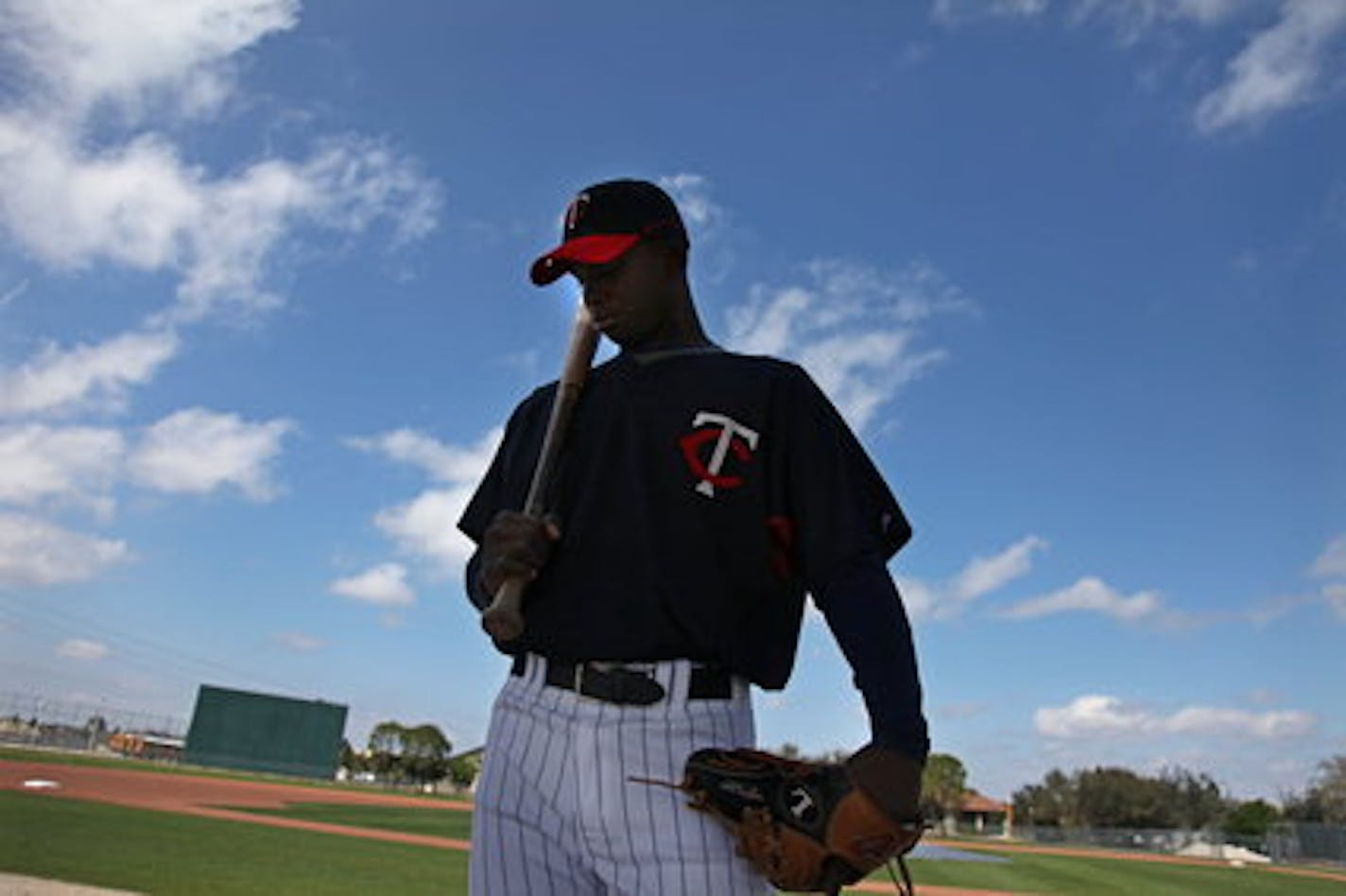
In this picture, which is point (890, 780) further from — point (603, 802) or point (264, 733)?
point (264, 733)

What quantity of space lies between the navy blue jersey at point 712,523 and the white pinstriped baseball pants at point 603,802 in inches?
3.4

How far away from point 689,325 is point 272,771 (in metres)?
52.6

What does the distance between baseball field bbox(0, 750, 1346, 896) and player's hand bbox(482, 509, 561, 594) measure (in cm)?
727

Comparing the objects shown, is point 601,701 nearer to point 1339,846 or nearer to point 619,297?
point 619,297

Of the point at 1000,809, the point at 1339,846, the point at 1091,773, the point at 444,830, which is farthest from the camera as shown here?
the point at 1000,809

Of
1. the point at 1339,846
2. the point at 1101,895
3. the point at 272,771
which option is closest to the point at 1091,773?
the point at 1339,846

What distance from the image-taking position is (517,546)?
6.30 ft

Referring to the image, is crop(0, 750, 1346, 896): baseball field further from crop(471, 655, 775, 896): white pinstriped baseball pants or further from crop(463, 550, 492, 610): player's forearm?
crop(471, 655, 775, 896): white pinstriped baseball pants

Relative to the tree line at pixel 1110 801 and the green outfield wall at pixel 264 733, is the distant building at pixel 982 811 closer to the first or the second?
the tree line at pixel 1110 801

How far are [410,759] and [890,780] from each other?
75.3m

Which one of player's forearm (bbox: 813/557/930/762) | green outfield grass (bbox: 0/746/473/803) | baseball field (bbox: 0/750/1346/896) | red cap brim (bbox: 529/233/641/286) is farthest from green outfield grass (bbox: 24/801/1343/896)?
player's forearm (bbox: 813/557/930/762)

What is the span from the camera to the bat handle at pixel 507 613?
6.29 ft

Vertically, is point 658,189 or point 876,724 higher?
point 658,189

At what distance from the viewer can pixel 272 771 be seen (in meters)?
49.2
